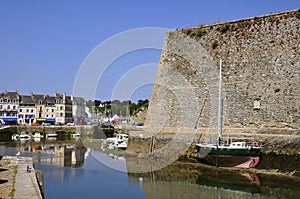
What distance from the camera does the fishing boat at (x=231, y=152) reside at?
15.1 metres

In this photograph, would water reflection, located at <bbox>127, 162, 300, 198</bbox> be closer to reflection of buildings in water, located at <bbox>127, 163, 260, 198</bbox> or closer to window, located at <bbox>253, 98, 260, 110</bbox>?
reflection of buildings in water, located at <bbox>127, 163, 260, 198</bbox>

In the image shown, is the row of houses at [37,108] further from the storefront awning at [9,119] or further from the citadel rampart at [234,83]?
the citadel rampart at [234,83]

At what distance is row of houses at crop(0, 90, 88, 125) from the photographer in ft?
198

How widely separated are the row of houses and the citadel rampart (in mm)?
40517

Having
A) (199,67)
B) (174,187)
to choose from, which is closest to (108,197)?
(174,187)

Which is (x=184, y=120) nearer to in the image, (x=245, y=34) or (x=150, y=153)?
(x=150, y=153)

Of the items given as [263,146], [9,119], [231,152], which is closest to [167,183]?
[231,152]

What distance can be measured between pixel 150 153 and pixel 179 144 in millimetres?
2001

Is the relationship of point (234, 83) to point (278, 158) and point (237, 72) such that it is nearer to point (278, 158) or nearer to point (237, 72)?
point (237, 72)

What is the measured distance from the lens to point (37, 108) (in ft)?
204

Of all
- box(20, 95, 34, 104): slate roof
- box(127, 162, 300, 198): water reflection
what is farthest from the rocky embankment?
box(20, 95, 34, 104): slate roof

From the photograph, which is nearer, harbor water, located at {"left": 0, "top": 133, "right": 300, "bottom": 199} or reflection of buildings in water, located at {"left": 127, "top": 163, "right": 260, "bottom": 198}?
harbor water, located at {"left": 0, "top": 133, "right": 300, "bottom": 199}

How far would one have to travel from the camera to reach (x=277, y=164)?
14.5 metres

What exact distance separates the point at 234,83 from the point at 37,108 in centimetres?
4904
